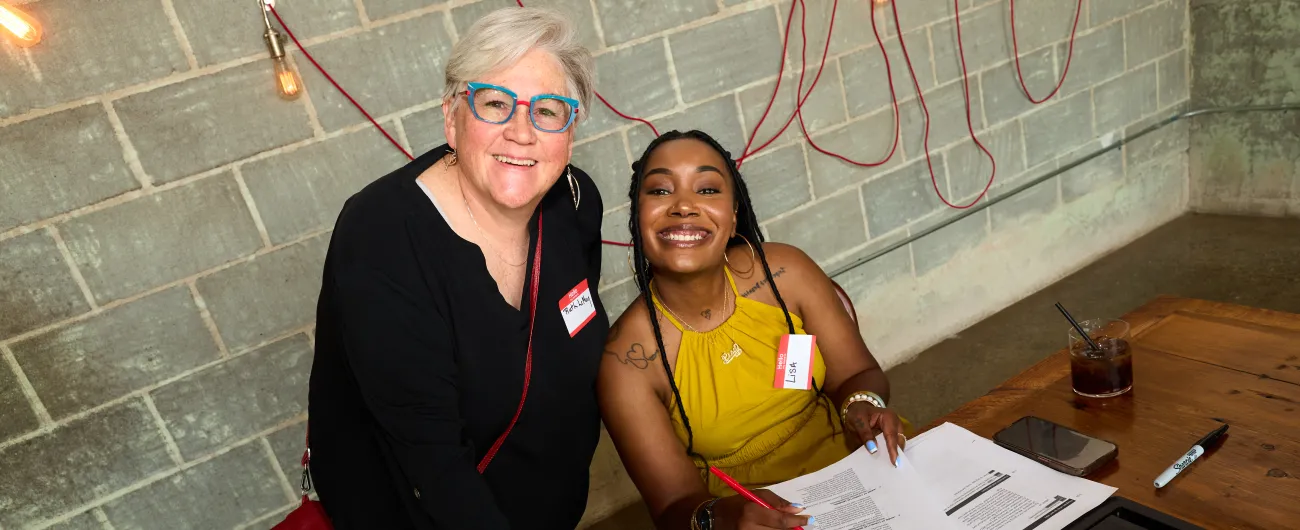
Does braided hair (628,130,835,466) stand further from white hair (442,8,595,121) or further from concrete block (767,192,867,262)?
concrete block (767,192,867,262)

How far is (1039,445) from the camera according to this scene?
3.96ft

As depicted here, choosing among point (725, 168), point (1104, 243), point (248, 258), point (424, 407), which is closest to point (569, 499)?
point (424, 407)

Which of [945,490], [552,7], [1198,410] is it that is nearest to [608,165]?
[552,7]

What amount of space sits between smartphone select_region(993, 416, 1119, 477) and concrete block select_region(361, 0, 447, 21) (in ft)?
6.05

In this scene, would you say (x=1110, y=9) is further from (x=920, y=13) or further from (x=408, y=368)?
(x=408, y=368)

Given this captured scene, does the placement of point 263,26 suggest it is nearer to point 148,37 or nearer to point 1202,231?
point 148,37

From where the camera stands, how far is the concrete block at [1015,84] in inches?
127

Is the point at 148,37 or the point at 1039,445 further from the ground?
the point at 148,37

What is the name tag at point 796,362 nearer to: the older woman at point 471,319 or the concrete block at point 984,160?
the older woman at point 471,319

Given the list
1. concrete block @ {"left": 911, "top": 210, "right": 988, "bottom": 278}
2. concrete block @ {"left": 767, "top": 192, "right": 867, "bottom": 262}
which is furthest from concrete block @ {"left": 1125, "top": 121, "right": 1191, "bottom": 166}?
concrete block @ {"left": 767, "top": 192, "right": 867, "bottom": 262}

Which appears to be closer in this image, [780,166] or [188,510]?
[188,510]

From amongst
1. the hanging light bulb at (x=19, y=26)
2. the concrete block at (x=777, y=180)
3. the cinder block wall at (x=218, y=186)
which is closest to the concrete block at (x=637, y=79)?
the cinder block wall at (x=218, y=186)

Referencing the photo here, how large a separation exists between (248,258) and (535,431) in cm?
109

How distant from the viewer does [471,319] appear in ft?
4.43
